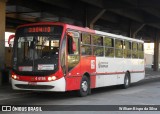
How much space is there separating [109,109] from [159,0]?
18.6 m

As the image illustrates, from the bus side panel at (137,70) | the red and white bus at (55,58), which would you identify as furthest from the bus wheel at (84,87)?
the bus side panel at (137,70)

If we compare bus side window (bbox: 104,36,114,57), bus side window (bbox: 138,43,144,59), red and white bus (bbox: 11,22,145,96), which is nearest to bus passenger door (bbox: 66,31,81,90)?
red and white bus (bbox: 11,22,145,96)

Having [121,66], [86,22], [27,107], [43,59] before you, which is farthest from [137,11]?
[27,107]

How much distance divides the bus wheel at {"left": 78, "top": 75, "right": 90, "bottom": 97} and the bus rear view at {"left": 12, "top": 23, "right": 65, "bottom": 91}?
1.66 metres

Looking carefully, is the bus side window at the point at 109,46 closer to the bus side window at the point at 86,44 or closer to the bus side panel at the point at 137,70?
the bus side window at the point at 86,44

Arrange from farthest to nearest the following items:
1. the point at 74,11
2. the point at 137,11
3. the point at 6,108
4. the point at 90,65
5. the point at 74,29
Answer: the point at 137,11 → the point at 74,11 → the point at 90,65 → the point at 74,29 → the point at 6,108

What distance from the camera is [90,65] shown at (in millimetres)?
16969

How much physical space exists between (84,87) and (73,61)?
4.84 feet

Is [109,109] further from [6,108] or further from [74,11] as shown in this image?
[74,11]

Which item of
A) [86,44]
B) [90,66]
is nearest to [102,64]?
[90,66]

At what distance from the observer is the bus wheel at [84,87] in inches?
631

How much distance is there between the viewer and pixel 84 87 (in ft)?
53.6

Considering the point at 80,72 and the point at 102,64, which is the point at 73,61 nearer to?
the point at 80,72

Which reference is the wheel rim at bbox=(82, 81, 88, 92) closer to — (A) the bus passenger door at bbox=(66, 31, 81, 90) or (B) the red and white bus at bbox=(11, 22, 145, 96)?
(B) the red and white bus at bbox=(11, 22, 145, 96)
